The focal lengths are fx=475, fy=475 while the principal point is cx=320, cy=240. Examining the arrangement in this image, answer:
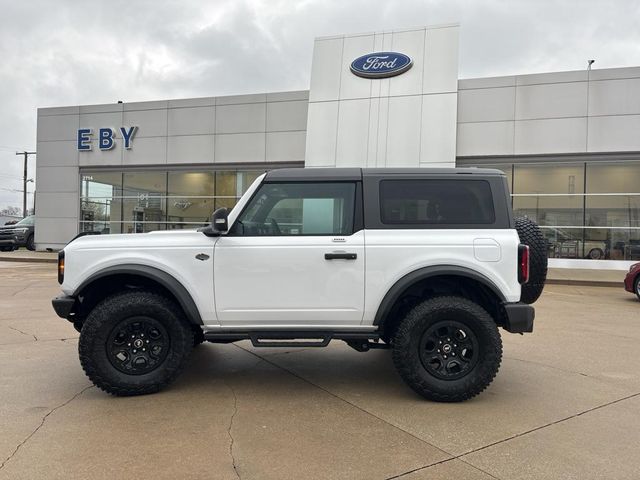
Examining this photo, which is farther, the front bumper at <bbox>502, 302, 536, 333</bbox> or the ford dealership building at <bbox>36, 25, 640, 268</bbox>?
the ford dealership building at <bbox>36, 25, 640, 268</bbox>

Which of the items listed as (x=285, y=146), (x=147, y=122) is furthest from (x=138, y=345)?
(x=147, y=122)

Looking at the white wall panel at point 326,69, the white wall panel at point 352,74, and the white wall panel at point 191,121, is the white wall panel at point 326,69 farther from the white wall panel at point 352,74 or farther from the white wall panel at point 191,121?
the white wall panel at point 191,121

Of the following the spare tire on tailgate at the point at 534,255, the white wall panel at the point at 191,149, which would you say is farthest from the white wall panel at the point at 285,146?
the spare tire on tailgate at the point at 534,255

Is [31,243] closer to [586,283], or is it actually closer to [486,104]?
[486,104]

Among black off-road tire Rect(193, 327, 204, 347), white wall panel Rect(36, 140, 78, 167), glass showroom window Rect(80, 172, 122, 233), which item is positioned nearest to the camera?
black off-road tire Rect(193, 327, 204, 347)

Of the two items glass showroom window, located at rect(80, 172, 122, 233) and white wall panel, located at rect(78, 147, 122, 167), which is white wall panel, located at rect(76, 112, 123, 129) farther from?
glass showroom window, located at rect(80, 172, 122, 233)

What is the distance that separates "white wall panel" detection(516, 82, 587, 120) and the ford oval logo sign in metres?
4.52

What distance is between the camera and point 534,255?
4.48 meters

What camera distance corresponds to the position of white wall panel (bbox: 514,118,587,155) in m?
17.5

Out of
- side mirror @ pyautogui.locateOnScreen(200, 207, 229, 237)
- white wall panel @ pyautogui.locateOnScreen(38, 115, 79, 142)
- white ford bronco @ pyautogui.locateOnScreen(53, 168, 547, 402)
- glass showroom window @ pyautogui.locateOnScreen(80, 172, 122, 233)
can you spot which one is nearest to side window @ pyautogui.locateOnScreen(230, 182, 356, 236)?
white ford bronco @ pyautogui.locateOnScreen(53, 168, 547, 402)

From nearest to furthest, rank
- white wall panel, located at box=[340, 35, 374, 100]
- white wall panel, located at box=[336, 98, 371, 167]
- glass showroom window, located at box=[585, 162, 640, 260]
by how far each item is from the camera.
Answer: white wall panel, located at box=[336, 98, 371, 167]
white wall panel, located at box=[340, 35, 374, 100]
glass showroom window, located at box=[585, 162, 640, 260]

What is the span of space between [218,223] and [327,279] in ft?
3.42

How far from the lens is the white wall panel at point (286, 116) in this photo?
20359 mm

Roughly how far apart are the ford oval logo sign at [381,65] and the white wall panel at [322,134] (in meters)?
1.58
